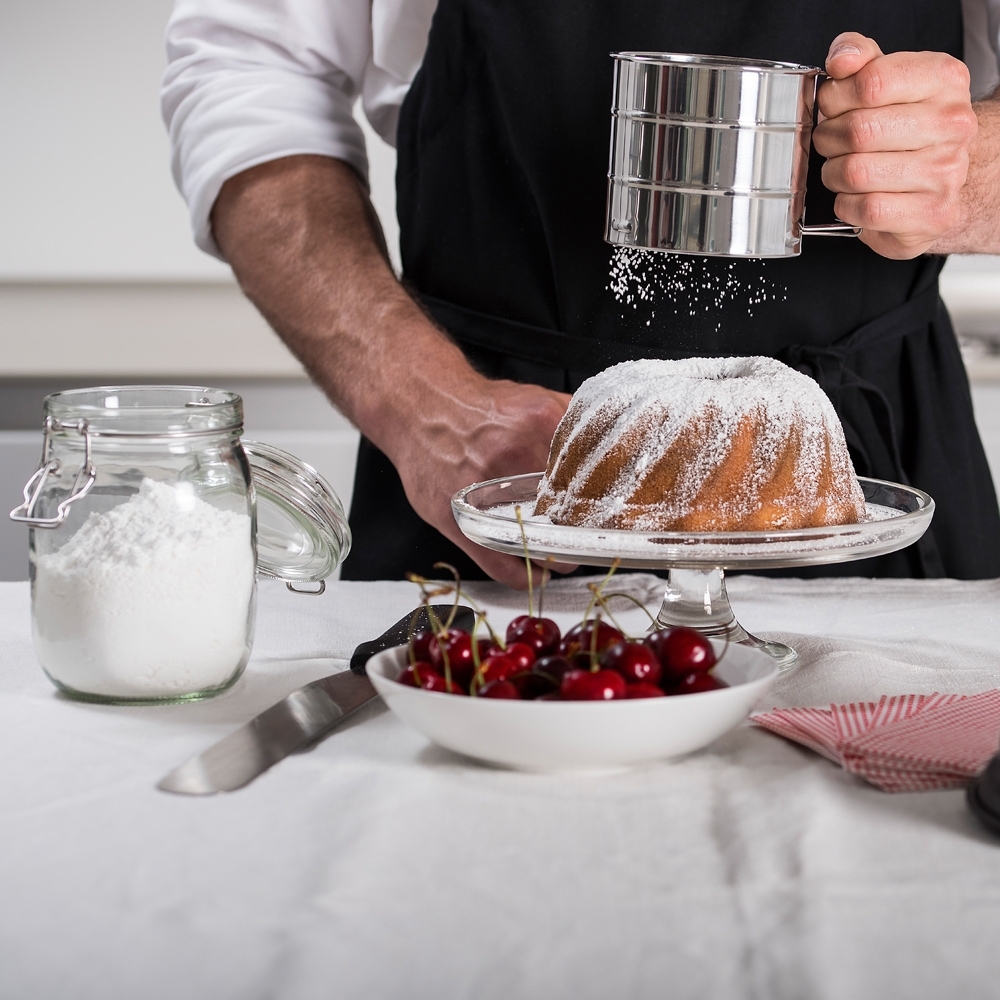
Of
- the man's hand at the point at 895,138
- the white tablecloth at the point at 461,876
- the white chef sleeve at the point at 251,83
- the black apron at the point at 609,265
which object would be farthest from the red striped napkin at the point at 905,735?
the white chef sleeve at the point at 251,83

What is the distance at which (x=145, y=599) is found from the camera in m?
0.61

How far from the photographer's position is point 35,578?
63 centimetres

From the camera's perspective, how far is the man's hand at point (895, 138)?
0.82 metres

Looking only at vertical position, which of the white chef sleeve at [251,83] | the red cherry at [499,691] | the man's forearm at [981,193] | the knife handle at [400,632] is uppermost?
the white chef sleeve at [251,83]

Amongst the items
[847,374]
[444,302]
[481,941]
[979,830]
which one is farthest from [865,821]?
[444,302]

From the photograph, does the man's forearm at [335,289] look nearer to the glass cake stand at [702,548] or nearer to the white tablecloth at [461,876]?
the glass cake stand at [702,548]

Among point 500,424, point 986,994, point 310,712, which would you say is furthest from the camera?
point 500,424

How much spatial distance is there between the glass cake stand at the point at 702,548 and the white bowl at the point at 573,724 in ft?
0.42

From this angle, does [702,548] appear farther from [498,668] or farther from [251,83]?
[251,83]

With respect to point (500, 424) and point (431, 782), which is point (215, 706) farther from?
point (500, 424)

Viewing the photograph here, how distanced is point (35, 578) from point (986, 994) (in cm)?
48

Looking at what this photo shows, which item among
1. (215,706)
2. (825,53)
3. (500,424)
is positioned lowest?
(215,706)

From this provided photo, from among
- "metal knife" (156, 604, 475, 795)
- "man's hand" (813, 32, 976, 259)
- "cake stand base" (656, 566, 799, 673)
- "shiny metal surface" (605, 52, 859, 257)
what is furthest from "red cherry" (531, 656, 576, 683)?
Answer: "man's hand" (813, 32, 976, 259)

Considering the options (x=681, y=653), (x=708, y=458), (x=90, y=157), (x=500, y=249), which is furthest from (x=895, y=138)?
(x=90, y=157)
